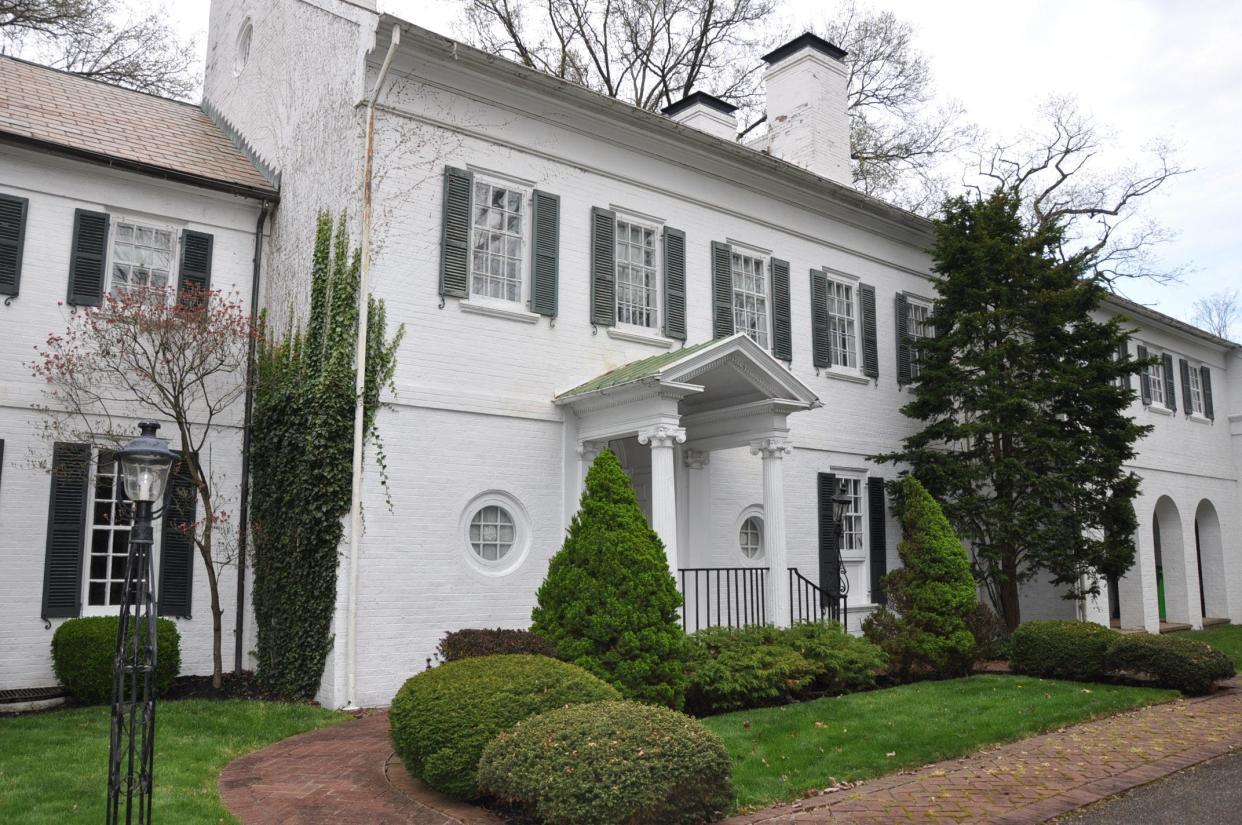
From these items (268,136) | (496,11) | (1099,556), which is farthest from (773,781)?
(496,11)

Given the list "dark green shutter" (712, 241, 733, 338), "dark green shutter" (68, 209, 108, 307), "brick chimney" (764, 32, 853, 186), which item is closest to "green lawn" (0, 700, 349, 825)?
"dark green shutter" (68, 209, 108, 307)

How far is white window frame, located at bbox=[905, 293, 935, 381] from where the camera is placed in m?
16.5

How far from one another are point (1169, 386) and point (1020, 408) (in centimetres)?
1117

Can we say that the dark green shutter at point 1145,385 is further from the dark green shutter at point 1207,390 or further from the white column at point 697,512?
the white column at point 697,512

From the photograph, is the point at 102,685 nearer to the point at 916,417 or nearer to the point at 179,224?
the point at 179,224

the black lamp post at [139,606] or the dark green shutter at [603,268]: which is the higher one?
the dark green shutter at [603,268]

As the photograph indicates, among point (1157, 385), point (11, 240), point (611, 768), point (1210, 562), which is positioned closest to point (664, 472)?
point (611, 768)

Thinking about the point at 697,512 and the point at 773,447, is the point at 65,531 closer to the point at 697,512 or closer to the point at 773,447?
the point at 697,512

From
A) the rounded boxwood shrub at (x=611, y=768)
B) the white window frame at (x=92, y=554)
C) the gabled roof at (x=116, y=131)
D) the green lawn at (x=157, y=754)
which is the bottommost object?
the green lawn at (x=157, y=754)

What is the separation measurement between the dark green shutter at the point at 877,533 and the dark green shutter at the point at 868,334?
1816 millimetres

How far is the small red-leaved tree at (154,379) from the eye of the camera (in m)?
10.4

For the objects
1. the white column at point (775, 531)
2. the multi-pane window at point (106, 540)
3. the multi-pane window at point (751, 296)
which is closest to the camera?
the multi-pane window at point (106, 540)

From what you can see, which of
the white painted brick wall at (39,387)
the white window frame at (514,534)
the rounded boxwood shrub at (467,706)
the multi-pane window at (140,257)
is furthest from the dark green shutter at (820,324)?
the multi-pane window at (140,257)

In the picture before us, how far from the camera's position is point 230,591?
37.6 feet
